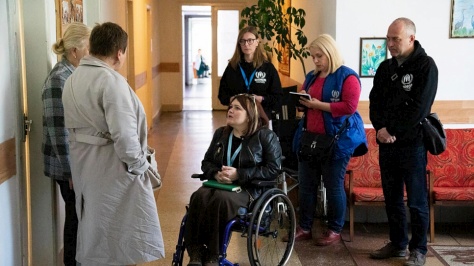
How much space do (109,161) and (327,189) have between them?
202 centimetres

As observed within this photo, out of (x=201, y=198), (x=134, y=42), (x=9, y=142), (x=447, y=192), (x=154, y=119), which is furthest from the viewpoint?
(x=154, y=119)

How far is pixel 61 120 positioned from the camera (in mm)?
3385

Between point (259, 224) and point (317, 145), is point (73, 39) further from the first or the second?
point (317, 145)

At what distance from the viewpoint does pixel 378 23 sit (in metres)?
5.44

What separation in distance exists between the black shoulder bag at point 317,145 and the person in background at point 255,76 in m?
0.53

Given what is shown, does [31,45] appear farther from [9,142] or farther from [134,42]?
[134,42]

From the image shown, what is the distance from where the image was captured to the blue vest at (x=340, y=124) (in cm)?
454

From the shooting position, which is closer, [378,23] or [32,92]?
[32,92]

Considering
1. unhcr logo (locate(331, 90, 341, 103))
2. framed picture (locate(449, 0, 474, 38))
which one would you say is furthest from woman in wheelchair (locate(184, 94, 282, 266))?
framed picture (locate(449, 0, 474, 38))

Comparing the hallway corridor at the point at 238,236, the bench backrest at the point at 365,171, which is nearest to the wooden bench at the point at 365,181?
the bench backrest at the point at 365,171

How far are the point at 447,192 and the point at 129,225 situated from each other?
2553 millimetres

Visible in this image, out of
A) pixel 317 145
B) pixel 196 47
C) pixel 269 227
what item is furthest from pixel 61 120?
pixel 196 47

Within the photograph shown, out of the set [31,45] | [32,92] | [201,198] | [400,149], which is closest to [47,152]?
[32,92]

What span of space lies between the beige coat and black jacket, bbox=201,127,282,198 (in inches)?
30.8
